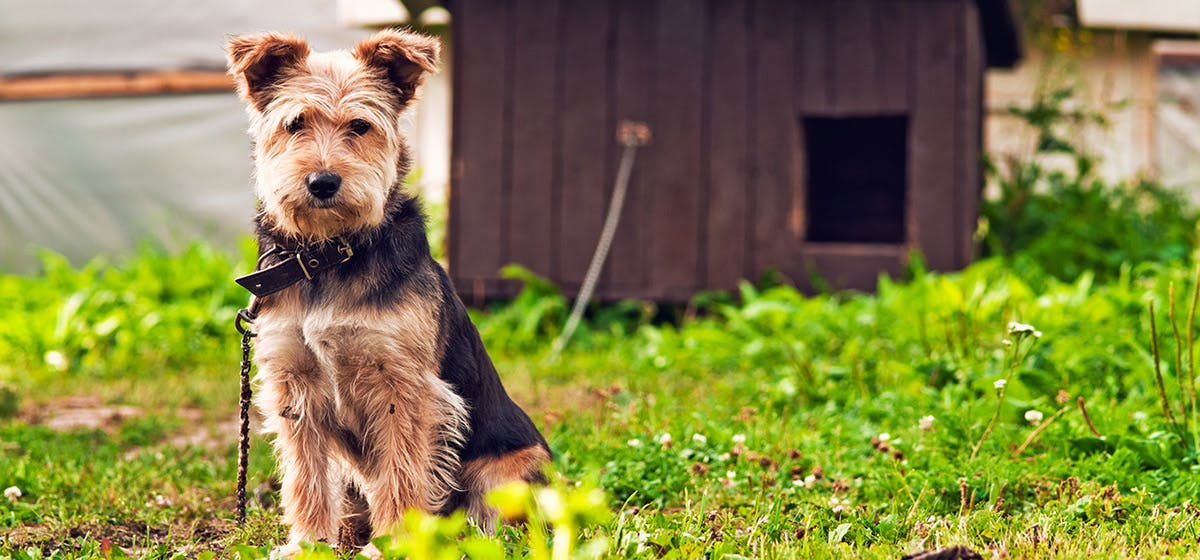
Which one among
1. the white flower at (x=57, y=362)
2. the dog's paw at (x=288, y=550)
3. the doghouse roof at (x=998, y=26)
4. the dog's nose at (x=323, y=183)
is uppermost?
the doghouse roof at (x=998, y=26)

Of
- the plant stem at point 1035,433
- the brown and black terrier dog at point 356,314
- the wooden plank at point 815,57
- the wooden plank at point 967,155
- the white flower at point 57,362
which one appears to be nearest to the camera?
the brown and black terrier dog at point 356,314

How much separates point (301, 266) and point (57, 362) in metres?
5.62

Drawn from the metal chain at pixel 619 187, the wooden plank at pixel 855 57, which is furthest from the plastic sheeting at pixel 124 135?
the wooden plank at pixel 855 57

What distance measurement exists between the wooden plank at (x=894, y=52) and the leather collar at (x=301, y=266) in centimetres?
626

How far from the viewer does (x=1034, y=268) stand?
8.05m

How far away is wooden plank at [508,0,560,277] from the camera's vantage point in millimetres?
9219

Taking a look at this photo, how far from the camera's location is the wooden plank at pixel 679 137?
29.6 ft

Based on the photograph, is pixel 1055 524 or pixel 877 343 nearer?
pixel 1055 524

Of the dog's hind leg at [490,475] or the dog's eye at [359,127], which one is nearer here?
the dog's eye at [359,127]

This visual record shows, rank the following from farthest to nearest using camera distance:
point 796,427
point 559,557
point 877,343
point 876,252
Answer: point 876,252 → point 877,343 → point 796,427 → point 559,557

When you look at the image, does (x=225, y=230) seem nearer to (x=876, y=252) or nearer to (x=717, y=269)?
(x=717, y=269)

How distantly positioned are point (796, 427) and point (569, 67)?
4.91 metres

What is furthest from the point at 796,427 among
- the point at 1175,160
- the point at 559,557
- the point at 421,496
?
the point at 1175,160

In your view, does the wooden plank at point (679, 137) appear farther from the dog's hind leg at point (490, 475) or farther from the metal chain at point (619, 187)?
the dog's hind leg at point (490, 475)
